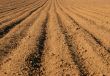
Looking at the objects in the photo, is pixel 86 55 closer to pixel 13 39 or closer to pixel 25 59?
pixel 25 59

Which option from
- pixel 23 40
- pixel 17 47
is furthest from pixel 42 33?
pixel 17 47

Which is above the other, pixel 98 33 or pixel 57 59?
pixel 98 33

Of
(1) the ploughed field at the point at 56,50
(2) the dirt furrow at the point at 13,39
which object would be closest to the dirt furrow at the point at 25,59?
(1) the ploughed field at the point at 56,50

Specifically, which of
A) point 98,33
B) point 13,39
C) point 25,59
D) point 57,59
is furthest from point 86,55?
point 13,39

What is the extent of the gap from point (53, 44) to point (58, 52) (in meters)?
0.65

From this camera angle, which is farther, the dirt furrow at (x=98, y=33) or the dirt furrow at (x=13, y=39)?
the dirt furrow at (x=98, y=33)

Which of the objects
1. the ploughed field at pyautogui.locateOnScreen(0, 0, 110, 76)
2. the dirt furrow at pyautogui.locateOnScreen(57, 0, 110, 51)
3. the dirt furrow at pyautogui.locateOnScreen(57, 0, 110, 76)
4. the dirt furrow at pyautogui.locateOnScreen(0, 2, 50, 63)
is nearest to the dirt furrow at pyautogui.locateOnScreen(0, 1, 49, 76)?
the ploughed field at pyautogui.locateOnScreen(0, 0, 110, 76)

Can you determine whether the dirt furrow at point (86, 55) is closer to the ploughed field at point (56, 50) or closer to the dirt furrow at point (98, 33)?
the ploughed field at point (56, 50)

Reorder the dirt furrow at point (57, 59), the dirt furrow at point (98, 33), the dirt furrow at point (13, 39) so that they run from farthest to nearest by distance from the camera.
→ the dirt furrow at point (98, 33), the dirt furrow at point (13, 39), the dirt furrow at point (57, 59)

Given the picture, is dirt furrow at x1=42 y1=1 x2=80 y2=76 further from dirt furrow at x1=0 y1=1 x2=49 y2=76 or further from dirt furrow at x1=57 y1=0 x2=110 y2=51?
dirt furrow at x1=57 y1=0 x2=110 y2=51

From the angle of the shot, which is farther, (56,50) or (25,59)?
(56,50)

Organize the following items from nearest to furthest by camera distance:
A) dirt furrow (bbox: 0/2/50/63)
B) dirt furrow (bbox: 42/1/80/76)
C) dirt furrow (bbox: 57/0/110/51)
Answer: dirt furrow (bbox: 42/1/80/76) < dirt furrow (bbox: 0/2/50/63) < dirt furrow (bbox: 57/0/110/51)

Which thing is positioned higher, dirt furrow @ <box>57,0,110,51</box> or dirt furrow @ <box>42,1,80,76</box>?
dirt furrow @ <box>57,0,110,51</box>

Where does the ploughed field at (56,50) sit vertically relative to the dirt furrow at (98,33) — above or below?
below
